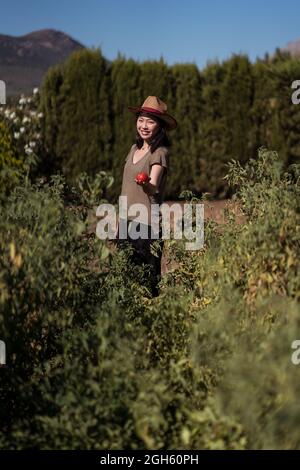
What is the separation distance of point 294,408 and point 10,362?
48.7 inches

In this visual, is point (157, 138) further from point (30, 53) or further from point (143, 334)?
point (30, 53)

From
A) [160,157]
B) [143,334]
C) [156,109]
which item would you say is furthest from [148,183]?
[143,334]

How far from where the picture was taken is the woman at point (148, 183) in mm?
4719

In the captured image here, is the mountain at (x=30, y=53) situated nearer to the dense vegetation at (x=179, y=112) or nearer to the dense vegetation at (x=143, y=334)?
the dense vegetation at (x=179, y=112)

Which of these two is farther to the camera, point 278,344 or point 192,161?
point 192,161

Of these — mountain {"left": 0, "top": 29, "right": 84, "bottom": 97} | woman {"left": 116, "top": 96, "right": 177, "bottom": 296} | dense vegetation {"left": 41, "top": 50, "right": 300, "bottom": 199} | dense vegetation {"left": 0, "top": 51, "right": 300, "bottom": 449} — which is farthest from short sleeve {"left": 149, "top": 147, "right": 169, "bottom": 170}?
mountain {"left": 0, "top": 29, "right": 84, "bottom": 97}

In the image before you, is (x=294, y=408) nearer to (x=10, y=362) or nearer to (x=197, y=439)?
(x=197, y=439)

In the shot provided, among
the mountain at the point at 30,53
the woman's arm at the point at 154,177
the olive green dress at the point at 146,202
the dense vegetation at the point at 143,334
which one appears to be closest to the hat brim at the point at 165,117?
the olive green dress at the point at 146,202

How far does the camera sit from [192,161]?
42.5 ft

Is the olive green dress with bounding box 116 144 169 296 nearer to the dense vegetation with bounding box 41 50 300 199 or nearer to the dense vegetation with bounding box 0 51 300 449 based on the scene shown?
the dense vegetation with bounding box 0 51 300 449

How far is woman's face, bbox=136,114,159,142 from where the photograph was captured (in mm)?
4891

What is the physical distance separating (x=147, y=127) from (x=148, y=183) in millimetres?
529

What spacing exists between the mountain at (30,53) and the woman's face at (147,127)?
130 feet
